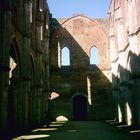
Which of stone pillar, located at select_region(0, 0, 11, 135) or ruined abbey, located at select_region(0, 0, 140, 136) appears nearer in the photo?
stone pillar, located at select_region(0, 0, 11, 135)

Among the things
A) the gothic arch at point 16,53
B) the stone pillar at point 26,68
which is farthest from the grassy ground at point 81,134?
the gothic arch at point 16,53

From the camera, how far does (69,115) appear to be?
31047 mm

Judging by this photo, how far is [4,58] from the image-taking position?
13.8 m

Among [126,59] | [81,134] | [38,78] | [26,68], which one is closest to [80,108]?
[38,78]

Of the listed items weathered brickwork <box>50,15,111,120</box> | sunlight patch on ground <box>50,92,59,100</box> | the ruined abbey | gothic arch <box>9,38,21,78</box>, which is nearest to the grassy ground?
the ruined abbey

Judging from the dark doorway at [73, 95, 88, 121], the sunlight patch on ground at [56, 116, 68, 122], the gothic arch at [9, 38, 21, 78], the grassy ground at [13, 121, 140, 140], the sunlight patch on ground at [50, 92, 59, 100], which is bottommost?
the sunlight patch on ground at [56, 116, 68, 122]

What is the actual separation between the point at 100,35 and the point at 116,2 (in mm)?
5958

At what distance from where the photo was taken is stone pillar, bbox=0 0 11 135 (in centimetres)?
1352

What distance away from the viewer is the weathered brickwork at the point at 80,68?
3119 centimetres

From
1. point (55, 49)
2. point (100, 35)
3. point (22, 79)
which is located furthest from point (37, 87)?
point (100, 35)

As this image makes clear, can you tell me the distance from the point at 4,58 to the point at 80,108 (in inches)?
748

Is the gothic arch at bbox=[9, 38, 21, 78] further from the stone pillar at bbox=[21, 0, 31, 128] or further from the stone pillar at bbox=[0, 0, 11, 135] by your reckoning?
the stone pillar at bbox=[0, 0, 11, 135]

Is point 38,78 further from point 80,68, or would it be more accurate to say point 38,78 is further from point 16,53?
point 80,68

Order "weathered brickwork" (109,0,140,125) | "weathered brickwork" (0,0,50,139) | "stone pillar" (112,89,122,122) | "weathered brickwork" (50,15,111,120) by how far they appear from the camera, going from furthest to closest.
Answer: "weathered brickwork" (50,15,111,120) < "stone pillar" (112,89,122,122) < "weathered brickwork" (109,0,140,125) < "weathered brickwork" (0,0,50,139)
